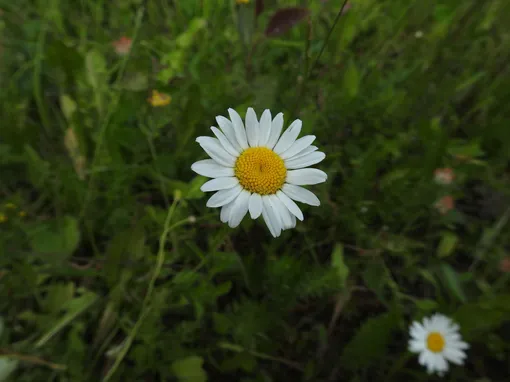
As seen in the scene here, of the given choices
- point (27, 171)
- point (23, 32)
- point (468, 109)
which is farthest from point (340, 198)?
point (23, 32)

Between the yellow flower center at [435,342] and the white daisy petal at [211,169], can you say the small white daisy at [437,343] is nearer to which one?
the yellow flower center at [435,342]

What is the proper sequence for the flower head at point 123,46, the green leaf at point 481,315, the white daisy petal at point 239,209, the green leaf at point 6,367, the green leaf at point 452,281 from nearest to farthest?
the white daisy petal at point 239,209 → the green leaf at point 6,367 → the green leaf at point 481,315 → the green leaf at point 452,281 → the flower head at point 123,46

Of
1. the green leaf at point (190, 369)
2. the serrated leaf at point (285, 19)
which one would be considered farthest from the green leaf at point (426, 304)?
the serrated leaf at point (285, 19)

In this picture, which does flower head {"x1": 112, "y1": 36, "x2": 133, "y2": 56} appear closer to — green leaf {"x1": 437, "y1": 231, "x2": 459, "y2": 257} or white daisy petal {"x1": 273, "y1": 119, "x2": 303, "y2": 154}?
white daisy petal {"x1": 273, "y1": 119, "x2": 303, "y2": 154}

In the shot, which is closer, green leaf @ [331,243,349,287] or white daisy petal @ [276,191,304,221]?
white daisy petal @ [276,191,304,221]

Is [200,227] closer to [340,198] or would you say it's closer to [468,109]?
[340,198]

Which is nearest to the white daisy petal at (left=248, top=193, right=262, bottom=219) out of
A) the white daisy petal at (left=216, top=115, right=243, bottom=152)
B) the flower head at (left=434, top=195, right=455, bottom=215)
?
the white daisy petal at (left=216, top=115, right=243, bottom=152)
